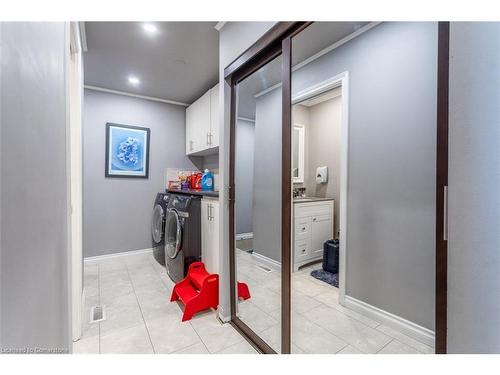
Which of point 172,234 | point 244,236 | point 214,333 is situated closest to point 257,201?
point 244,236

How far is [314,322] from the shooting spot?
1806 mm

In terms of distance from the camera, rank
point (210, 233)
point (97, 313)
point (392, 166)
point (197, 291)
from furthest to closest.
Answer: point (210, 233)
point (197, 291)
point (97, 313)
point (392, 166)

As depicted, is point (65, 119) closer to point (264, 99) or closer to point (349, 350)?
point (264, 99)

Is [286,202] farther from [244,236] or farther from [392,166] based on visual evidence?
[392,166]

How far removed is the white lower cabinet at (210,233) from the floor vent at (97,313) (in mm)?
946

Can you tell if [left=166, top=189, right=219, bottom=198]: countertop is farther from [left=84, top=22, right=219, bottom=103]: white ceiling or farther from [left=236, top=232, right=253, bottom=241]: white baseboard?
[left=84, top=22, right=219, bottom=103]: white ceiling

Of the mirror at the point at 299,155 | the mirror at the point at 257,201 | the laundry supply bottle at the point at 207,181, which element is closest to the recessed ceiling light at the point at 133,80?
the laundry supply bottle at the point at 207,181

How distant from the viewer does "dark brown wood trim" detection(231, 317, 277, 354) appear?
1.48 meters

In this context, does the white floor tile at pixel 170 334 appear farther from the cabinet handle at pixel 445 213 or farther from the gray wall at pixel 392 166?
the cabinet handle at pixel 445 213

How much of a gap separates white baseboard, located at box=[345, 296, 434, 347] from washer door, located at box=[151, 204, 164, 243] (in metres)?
2.42

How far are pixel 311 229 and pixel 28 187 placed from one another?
2662 millimetres

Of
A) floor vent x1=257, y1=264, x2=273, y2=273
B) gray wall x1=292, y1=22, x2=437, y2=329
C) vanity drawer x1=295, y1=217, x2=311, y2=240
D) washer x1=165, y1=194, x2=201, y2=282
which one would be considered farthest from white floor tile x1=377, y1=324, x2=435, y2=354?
washer x1=165, y1=194, x2=201, y2=282

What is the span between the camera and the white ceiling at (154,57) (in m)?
1.90

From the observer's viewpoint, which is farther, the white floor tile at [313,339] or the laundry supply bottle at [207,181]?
the laundry supply bottle at [207,181]
